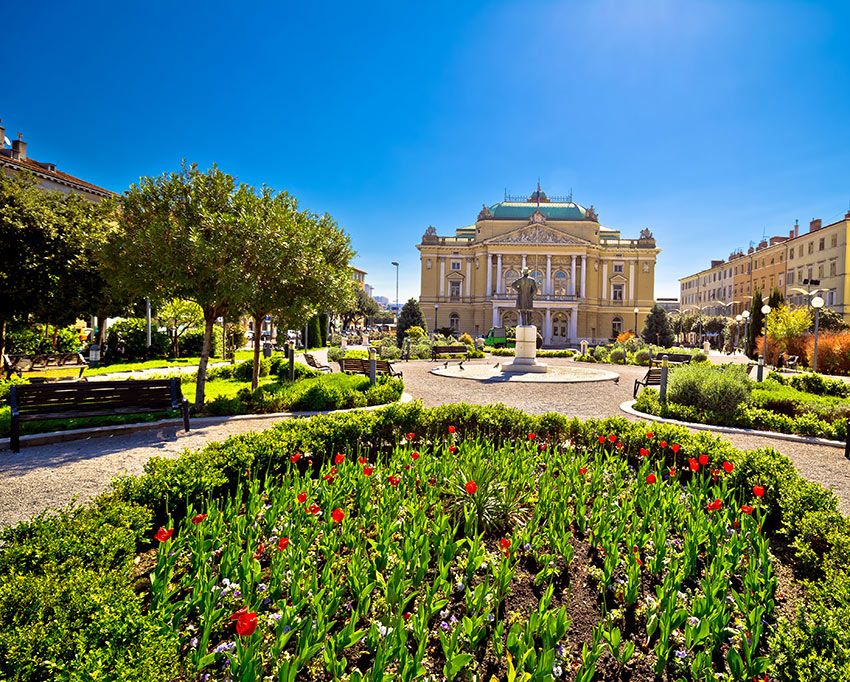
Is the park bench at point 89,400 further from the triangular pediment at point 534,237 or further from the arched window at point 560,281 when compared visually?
the arched window at point 560,281

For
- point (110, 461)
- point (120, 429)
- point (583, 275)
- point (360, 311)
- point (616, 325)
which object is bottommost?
point (110, 461)

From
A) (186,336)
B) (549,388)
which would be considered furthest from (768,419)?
(186,336)

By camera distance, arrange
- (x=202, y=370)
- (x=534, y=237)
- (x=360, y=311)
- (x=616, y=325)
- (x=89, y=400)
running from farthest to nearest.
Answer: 1. (x=360, y=311)
2. (x=616, y=325)
3. (x=534, y=237)
4. (x=202, y=370)
5. (x=89, y=400)

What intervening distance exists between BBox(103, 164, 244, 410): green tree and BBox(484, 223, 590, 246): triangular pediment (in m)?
53.7

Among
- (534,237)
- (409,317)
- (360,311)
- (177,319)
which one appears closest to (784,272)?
(534,237)

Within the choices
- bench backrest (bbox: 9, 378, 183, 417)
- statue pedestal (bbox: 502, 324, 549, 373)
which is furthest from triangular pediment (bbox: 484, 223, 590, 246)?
bench backrest (bbox: 9, 378, 183, 417)

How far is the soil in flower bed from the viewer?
2.46 metres

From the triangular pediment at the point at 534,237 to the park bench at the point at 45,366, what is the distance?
167 ft

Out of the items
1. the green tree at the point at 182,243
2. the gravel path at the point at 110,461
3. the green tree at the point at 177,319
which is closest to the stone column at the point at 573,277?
the green tree at the point at 177,319

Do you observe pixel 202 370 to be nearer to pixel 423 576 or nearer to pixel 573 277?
pixel 423 576

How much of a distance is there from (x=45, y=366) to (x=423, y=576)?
18028mm

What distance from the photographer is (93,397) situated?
25.6 feet

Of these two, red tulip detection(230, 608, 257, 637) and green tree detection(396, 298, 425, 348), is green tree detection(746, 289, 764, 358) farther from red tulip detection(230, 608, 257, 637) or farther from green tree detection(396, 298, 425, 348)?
red tulip detection(230, 608, 257, 637)

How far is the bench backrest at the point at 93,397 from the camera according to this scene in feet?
23.8
